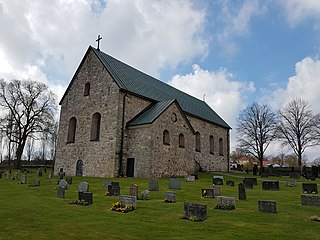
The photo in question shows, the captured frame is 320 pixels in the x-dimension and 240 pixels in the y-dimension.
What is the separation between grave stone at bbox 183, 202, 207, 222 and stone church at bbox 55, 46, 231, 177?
11654 millimetres

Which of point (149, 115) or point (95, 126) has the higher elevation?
point (149, 115)

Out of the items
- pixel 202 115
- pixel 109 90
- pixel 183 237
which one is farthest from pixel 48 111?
pixel 183 237

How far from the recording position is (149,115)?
2105cm

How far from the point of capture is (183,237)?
5.65m

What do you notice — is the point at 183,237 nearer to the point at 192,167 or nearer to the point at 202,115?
the point at 192,167

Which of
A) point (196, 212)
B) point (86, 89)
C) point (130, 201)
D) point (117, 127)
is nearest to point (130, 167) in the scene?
point (117, 127)

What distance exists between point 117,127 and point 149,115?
2600mm

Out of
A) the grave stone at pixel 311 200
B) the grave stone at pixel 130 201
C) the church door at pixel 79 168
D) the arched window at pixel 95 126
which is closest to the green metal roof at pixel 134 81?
the arched window at pixel 95 126

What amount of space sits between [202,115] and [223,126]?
16.5 ft

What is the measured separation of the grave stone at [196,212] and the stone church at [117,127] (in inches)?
459

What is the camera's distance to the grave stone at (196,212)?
7211 mm

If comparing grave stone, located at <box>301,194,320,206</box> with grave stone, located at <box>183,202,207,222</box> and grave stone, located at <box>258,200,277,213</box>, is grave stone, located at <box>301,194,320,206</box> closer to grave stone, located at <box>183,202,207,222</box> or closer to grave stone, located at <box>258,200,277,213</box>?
grave stone, located at <box>258,200,277,213</box>

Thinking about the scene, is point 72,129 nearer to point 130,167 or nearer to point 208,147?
point 130,167

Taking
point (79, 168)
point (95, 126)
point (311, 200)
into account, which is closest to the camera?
point (311, 200)
